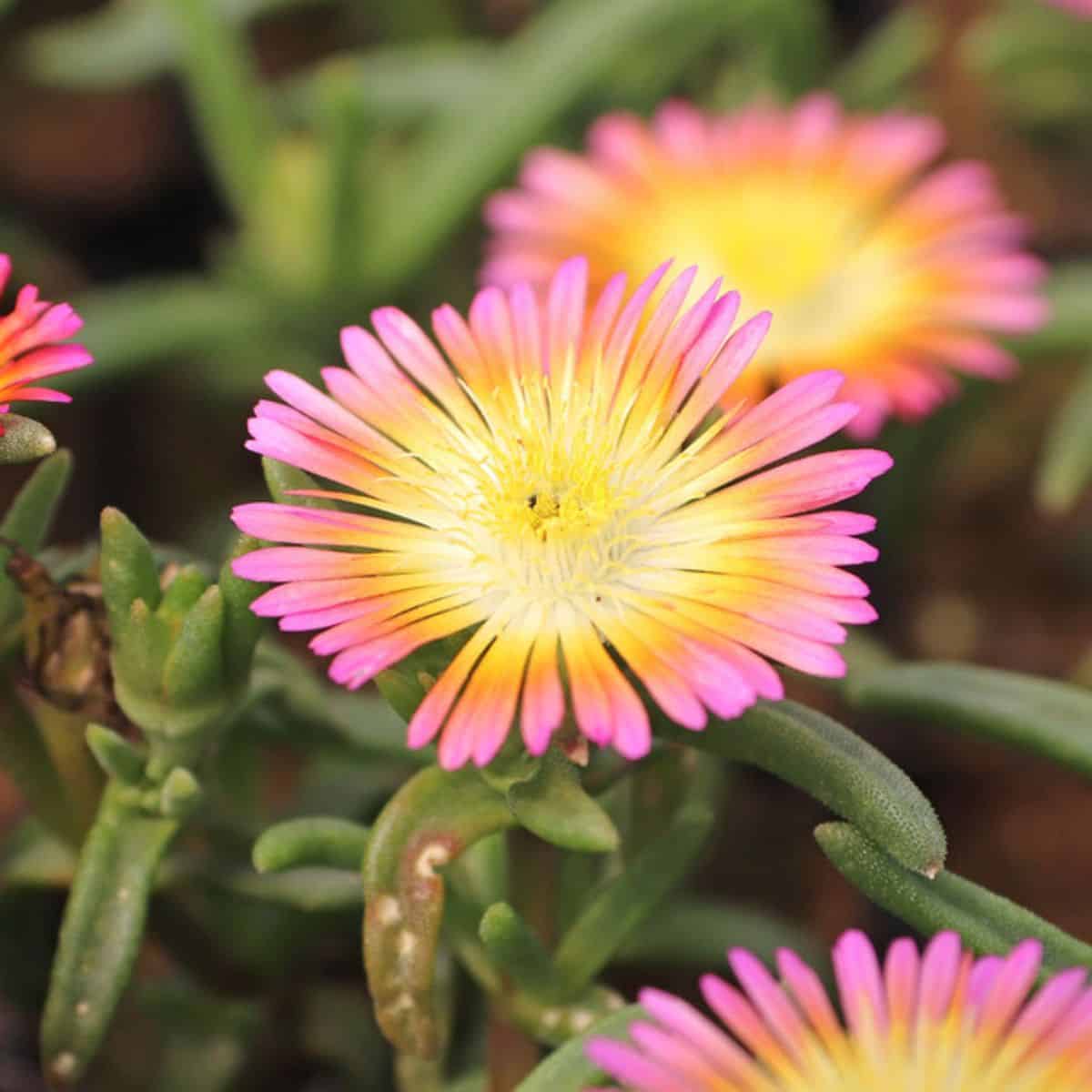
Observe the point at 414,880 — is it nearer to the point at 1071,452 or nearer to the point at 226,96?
the point at 1071,452

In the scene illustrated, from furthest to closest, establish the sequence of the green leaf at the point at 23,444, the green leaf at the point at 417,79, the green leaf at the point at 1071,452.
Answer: the green leaf at the point at 417,79
the green leaf at the point at 1071,452
the green leaf at the point at 23,444

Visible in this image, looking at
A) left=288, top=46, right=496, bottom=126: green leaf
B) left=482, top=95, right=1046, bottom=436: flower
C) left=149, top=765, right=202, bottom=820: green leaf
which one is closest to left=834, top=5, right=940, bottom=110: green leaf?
left=482, top=95, right=1046, bottom=436: flower

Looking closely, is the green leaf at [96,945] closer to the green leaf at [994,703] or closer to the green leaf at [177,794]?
the green leaf at [177,794]

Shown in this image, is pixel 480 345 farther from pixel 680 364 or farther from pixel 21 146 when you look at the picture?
pixel 21 146

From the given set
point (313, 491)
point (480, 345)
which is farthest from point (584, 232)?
point (313, 491)

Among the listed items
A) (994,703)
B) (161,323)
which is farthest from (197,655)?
(161,323)

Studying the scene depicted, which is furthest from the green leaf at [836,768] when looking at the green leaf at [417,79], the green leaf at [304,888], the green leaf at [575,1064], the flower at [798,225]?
the green leaf at [417,79]

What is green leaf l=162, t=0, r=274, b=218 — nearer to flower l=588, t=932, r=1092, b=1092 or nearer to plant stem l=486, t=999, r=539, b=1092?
plant stem l=486, t=999, r=539, b=1092
